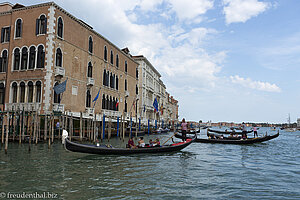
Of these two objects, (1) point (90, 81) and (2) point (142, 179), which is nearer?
(2) point (142, 179)

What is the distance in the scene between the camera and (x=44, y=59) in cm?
1759

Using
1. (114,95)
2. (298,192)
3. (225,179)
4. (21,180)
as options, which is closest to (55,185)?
(21,180)

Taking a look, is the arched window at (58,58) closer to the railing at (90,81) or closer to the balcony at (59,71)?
the balcony at (59,71)

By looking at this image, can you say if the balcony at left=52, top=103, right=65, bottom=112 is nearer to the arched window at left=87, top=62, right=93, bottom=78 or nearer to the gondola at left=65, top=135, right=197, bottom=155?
the arched window at left=87, top=62, right=93, bottom=78

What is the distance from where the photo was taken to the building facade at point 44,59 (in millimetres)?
17547

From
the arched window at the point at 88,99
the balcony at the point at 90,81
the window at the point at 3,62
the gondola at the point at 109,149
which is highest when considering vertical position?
the window at the point at 3,62

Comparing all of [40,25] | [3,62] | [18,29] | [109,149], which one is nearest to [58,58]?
[40,25]

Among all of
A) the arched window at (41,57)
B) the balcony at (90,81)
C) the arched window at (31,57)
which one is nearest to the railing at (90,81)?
the balcony at (90,81)

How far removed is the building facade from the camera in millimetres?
17547

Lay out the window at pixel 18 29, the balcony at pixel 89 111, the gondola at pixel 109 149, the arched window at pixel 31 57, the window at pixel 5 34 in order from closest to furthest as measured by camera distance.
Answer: the gondola at pixel 109 149 < the arched window at pixel 31 57 < the window at pixel 18 29 < the window at pixel 5 34 < the balcony at pixel 89 111

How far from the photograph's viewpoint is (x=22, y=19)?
18.7m

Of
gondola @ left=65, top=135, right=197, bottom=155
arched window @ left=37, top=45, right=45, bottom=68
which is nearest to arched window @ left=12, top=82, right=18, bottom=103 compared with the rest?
arched window @ left=37, top=45, right=45, bottom=68

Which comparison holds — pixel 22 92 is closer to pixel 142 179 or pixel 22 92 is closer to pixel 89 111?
pixel 89 111

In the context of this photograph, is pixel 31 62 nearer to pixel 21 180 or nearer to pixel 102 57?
pixel 102 57
